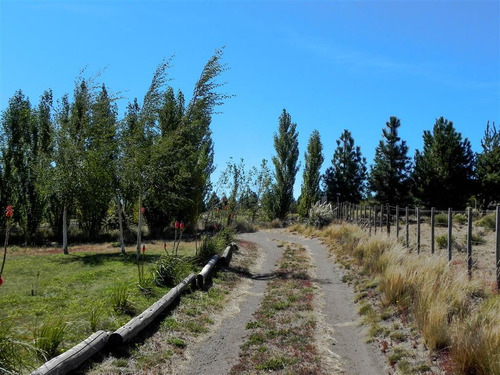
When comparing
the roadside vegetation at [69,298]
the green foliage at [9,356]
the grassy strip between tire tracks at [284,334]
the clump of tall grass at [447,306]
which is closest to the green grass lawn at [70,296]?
the roadside vegetation at [69,298]

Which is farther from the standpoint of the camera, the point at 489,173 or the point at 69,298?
the point at 489,173

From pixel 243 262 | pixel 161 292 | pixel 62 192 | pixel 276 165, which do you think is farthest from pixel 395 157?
pixel 161 292

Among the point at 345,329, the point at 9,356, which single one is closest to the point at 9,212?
the point at 9,356

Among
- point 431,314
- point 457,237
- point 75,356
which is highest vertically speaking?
point 457,237

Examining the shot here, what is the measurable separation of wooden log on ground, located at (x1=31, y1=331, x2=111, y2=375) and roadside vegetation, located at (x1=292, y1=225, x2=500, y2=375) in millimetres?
4004

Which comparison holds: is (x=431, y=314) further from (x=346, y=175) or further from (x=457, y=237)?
(x=346, y=175)

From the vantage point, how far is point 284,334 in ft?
25.0

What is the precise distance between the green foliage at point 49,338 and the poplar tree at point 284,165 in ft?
106

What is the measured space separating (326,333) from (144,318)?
3195mm

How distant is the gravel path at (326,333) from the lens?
20.6 ft

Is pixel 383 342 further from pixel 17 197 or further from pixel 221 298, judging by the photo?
pixel 17 197

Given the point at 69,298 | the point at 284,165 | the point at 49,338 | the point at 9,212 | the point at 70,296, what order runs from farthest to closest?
the point at 284,165, the point at 70,296, the point at 69,298, the point at 49,338, the point at 9,212

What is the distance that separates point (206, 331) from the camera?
7855mm

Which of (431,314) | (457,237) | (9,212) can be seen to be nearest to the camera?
(9,212)
